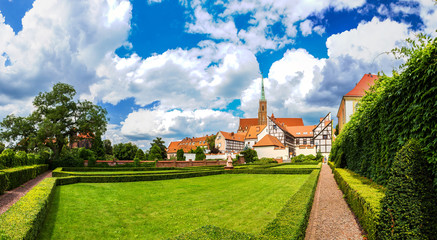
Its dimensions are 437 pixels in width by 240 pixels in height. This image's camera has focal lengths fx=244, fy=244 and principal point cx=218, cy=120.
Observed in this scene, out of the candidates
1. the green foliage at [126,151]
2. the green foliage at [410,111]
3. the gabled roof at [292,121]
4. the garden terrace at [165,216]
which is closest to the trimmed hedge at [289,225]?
the garden terrace at [165,216]

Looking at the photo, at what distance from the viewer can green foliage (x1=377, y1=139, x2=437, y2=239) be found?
3518 millimetres

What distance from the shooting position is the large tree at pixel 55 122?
1150 inches

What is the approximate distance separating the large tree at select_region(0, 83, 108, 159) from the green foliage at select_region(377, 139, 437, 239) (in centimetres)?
3353

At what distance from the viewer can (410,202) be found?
3578 mm

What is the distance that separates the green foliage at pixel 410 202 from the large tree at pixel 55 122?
110 ft

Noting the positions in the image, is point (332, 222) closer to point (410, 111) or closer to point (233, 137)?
point (410, 111)

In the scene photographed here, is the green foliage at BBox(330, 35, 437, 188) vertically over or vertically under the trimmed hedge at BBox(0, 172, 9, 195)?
over

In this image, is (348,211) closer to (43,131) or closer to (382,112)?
(382,112)

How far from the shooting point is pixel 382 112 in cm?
789

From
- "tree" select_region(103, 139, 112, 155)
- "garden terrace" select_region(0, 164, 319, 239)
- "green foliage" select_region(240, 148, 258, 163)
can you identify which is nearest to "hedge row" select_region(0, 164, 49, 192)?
"garden terrace" select_region(0, 164, 319, 239)

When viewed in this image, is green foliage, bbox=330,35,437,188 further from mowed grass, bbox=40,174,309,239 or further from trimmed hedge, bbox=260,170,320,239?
mowed grass, bbox=40,174,309,239

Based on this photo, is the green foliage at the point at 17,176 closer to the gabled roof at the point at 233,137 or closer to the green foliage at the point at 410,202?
the green foliage at the point at 410,202

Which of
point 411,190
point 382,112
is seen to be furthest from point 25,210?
point 382,112

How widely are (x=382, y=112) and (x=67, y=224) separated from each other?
9.81m
